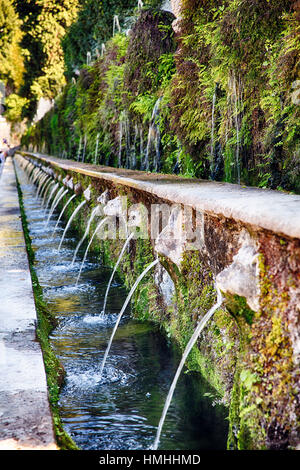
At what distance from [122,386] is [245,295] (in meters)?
1.45

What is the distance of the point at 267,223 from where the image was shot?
6.49 ft

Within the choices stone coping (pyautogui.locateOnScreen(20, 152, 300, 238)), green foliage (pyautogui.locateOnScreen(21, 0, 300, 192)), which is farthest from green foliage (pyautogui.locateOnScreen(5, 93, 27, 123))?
stone coping (pyautogui.locateOnScreen(20, 152, 300, 238))

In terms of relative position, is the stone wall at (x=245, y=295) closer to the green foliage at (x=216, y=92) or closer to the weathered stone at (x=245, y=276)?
the weathered stone at (x=245, y=276)

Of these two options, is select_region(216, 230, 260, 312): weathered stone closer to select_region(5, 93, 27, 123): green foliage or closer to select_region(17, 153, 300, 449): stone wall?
select_region(17, 153, 300, 449): stone wall

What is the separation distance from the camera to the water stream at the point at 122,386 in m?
2.81

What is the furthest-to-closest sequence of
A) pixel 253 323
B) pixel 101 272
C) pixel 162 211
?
pixel 101 272 < pixel 162 211 < pixel 253 323

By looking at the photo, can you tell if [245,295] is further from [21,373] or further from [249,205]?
[21,373]

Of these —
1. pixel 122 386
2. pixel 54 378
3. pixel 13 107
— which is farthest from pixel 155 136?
pixel 13 107

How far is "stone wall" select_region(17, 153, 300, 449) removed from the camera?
2.04 metres

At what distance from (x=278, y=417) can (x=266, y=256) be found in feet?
1.99

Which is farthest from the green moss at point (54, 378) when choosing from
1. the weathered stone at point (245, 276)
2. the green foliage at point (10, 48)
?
the green foliage at point (10, 48)

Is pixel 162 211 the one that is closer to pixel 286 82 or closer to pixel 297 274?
pixel 286 82

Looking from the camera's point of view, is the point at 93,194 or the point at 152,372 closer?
the point at 152,372
